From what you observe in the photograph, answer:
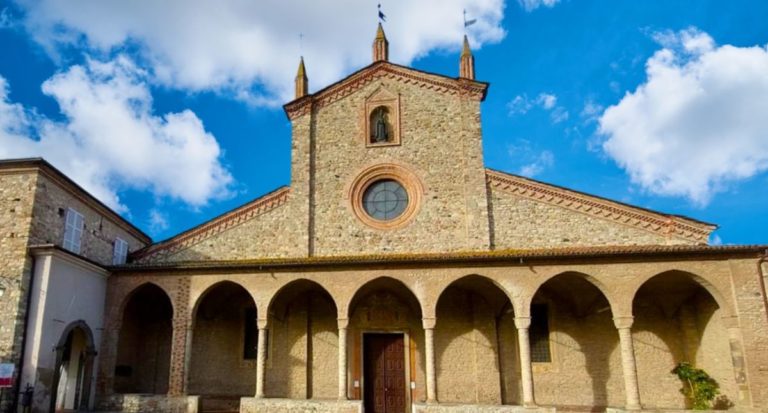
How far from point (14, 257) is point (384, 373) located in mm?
10786

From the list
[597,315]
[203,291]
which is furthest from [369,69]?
[597,315]

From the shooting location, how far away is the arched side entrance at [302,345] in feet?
56.5

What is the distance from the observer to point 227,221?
18.5 metres

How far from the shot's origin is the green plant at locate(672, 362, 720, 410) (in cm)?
1478

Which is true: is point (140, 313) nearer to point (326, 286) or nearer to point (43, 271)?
point (43, 271)

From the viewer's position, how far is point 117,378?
1744cm

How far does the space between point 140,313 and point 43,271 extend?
4.96 m

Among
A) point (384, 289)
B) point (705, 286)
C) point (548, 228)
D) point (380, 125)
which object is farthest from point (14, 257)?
point (705, 286)

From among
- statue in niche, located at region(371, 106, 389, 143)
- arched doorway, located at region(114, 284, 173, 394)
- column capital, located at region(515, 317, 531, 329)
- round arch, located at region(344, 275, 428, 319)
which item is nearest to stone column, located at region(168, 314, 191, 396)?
arched doorway, located at region(114, 284, 173, 394)

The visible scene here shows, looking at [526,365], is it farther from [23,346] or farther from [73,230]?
[73,230]

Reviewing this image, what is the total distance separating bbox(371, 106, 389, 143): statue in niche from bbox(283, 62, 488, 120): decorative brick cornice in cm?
118

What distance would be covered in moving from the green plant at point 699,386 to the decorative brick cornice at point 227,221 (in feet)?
43.0

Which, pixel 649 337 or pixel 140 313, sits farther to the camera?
pixel 140 313

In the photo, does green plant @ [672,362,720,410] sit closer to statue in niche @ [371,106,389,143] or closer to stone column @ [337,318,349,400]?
stone column @ [337,318,349,400]
